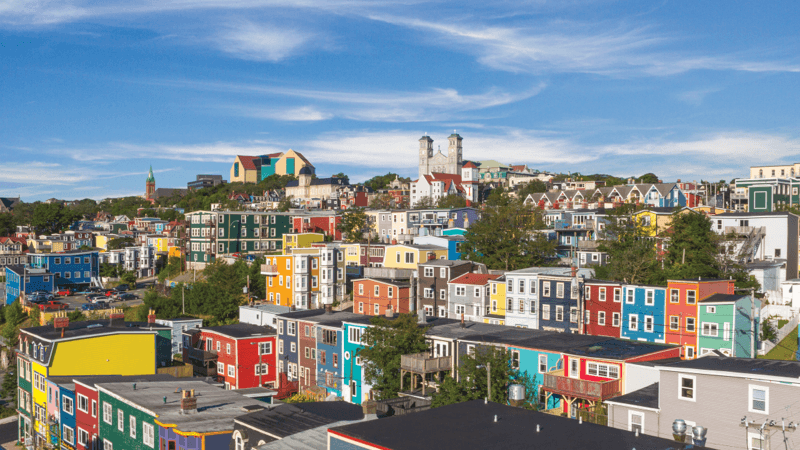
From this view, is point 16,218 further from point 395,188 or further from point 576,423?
point 576,423

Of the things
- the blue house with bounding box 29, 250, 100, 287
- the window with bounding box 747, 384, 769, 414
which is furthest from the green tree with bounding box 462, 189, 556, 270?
the blue house with bounding box 29, 250, 100, 287

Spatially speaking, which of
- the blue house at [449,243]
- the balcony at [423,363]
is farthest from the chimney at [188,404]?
the blue house at [449,243]

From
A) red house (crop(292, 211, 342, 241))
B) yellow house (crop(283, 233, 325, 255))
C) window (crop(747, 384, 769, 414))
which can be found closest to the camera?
window (crop(747, 384, 769, 414))

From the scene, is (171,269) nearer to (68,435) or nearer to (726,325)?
(68,435)

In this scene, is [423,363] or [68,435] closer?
[68,435]

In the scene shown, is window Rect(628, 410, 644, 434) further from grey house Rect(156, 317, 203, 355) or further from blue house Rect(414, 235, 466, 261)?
blue house Rect(414, 235, 466, 261)

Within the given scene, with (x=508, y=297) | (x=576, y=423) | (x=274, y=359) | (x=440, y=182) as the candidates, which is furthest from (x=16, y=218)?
(x=576, y=423)

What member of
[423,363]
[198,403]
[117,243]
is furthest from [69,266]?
[198,403]
